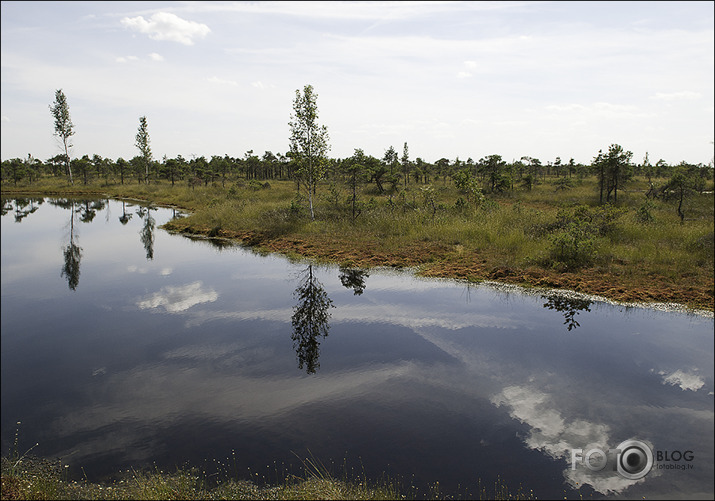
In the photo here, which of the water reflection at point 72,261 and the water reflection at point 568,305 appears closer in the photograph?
the water reflection at point 568,305

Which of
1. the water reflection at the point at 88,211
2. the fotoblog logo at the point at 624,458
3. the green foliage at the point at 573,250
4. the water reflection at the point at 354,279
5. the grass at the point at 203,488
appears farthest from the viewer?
the water reflection at the point at 88,211

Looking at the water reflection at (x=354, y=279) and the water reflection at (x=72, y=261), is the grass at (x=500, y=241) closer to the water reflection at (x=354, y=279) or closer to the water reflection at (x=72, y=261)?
the water reflection at (x=354, y=279)

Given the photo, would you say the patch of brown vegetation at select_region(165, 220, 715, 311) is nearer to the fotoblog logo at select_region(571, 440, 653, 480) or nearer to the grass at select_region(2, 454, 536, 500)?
the fotoblog logo at select_region(571, 440, 653, 480)

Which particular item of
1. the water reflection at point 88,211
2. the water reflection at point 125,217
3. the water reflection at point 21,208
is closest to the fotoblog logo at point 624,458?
the water reflection at point 125,217

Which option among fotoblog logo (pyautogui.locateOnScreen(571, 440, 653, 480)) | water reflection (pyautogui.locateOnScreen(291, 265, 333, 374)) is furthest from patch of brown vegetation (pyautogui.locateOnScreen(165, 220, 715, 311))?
fotoblog logo (pyautogui.locateOnScreen(571, 440, 653, 480))

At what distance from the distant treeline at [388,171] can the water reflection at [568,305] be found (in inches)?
562

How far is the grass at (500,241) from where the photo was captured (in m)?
12.7

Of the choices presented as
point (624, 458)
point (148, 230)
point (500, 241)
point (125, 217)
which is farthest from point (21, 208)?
point (624, 458)

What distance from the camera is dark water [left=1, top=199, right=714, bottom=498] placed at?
5.59 m

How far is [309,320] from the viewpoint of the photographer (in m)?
10.8

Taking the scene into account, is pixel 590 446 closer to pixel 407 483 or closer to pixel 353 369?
pixel 407 483

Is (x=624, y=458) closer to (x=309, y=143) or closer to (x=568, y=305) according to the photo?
(x=568, y=305)

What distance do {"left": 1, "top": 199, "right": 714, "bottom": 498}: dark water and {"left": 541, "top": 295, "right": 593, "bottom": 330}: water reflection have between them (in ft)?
0.27

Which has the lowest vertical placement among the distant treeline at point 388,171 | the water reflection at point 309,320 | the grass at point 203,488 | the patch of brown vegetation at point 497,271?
the grass at point 203,488
